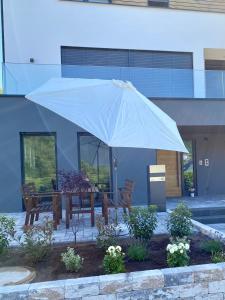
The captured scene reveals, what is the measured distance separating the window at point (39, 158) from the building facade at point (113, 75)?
28 mm

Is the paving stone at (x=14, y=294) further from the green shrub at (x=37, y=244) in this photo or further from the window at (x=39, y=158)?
the window at (x=39, y=158)

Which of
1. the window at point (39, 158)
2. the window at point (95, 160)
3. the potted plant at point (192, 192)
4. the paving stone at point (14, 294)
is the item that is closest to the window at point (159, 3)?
the window at point (95, 160)

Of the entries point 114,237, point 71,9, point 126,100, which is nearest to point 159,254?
point 114,237

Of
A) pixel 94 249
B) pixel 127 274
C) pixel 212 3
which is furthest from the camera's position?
pixel 212 3

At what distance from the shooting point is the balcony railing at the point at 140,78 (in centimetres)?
898

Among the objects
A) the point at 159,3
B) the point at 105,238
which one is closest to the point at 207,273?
the point at 105,238

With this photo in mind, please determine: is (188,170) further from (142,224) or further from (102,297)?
(102,297)

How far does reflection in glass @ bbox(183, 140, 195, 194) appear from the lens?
11.9 m

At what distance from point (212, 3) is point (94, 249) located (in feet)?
37.4

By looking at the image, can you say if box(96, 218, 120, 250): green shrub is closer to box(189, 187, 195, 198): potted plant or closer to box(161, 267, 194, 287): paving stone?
box(161, 267, 194, 287): paving stone

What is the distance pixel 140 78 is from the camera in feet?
31.4

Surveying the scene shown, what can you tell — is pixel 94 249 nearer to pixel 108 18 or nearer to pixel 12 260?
pixel 12 260

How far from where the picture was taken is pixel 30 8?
10.9m

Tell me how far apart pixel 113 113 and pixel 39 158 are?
4662 mm
